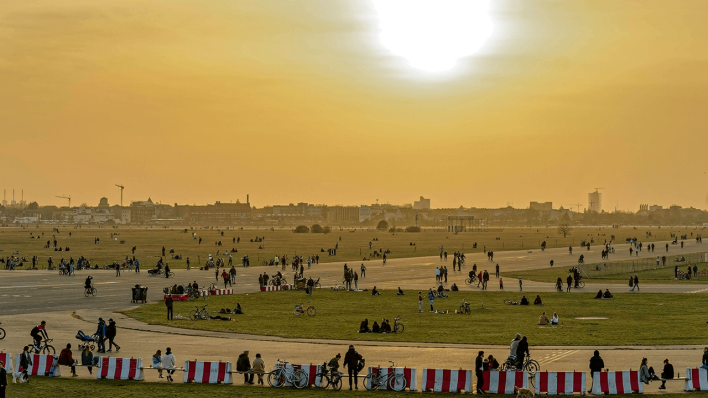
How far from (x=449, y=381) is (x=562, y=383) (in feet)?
13.3

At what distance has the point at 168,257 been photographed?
110 m

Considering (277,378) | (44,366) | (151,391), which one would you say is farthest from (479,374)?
(44,366)

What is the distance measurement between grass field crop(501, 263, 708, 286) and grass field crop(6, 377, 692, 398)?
50.5 metres

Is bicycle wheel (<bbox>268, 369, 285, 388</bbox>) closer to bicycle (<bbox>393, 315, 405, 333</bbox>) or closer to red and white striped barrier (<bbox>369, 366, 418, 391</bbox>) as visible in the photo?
red and white striped barrier (<bbox>369, 366, 418, 391</bbox>)

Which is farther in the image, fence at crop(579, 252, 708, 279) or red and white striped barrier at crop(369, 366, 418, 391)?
fence at crop(579, 252, 708, 279)

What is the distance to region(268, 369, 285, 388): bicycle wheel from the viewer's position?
27.5 m

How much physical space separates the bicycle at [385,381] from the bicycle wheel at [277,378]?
318 cm

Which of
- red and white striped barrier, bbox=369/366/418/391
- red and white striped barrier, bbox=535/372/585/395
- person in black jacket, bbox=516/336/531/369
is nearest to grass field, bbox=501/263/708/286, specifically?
person in black jacket, bbox=516/336/531/369

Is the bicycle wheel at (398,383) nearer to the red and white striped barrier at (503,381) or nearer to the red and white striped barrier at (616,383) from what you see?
the red and white striped barrier at (503,381)

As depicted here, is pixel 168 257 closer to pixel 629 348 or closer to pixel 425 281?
pixel 425 281

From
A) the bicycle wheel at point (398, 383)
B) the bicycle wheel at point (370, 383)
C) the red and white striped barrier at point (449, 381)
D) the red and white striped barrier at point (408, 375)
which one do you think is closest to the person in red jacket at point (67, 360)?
the bicycle wheel at point (370, 383)

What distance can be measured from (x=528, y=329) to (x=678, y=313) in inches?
535

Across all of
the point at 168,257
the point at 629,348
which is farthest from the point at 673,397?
the point at 168,257

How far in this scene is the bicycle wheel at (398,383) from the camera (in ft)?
88.5
